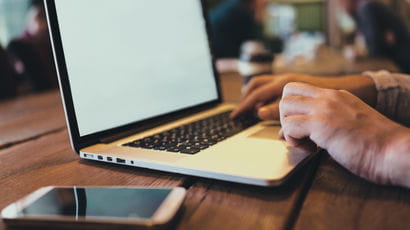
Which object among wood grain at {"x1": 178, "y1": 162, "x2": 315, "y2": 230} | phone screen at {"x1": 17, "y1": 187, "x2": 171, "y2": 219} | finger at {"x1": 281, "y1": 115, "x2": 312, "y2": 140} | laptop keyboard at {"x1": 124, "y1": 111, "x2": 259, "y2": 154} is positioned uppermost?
finger at {"x1": 281, "y1": 115, "x2": 312, "y2": 140}

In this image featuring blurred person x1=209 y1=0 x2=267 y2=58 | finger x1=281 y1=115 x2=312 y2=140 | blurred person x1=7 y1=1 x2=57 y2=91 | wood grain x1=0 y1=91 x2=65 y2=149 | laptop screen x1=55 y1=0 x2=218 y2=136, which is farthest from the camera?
blurred person x1=209 y1=0 x2=267 y2=58

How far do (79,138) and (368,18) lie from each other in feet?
8.26

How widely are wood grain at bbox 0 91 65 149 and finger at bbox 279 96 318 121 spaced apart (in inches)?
21.7

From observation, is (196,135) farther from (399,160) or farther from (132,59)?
(399,160)

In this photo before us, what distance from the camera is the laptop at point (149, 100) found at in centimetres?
48

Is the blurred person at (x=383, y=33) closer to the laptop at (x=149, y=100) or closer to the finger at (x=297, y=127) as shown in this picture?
the laptop at (x=149, y=100)

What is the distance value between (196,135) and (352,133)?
10.7 inches

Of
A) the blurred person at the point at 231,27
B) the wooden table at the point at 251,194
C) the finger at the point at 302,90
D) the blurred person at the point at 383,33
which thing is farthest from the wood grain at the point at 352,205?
the blurred person at the point at 231,27

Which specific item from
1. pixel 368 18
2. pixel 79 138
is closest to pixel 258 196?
pixel 79 138

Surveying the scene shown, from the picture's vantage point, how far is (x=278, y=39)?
16.3 ft

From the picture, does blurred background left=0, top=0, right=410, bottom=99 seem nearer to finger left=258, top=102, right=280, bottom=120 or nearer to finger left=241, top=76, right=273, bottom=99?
finger left=241, top=76, right=273, bottom=99

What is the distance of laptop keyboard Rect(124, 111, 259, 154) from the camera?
21.3 inches

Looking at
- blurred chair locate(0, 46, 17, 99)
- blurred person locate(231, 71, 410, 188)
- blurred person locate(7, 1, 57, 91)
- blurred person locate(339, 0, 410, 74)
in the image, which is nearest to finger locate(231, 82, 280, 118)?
blurred person locate(231, 71, 410, 188)

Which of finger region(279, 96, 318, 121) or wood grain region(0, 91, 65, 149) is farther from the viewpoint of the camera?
wood grain region(0, 91, 65, 149)
